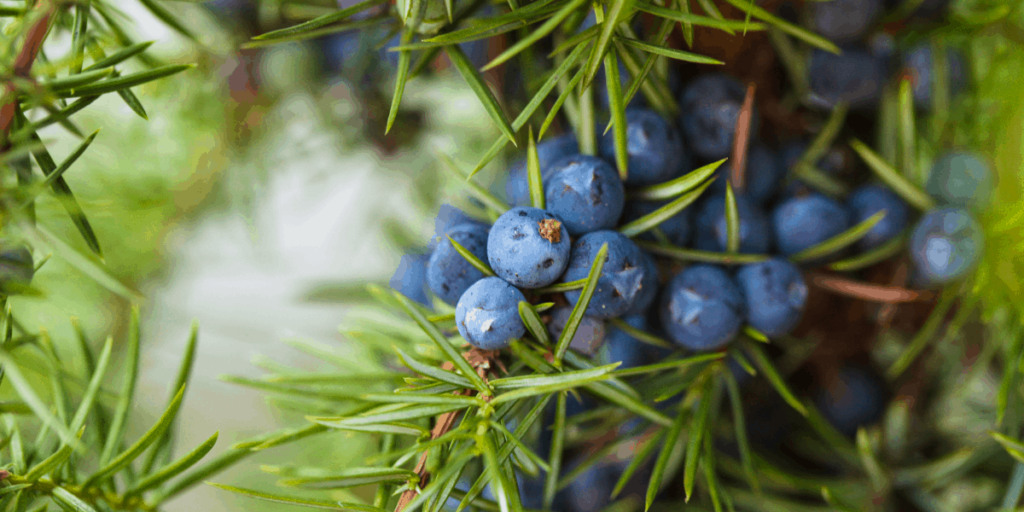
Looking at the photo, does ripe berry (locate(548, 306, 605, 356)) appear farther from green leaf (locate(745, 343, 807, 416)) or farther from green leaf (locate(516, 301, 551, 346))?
green leaf (locate(745, 343, 807, 416))

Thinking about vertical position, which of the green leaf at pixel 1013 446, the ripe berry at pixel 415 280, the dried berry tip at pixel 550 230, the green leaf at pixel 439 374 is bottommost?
the green leaf at pixel 1013 446

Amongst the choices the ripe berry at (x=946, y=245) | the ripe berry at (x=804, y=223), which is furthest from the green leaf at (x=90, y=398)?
the ripe berry at (x=946, y=245)

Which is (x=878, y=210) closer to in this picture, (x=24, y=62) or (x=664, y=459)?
(x=664, y=459)

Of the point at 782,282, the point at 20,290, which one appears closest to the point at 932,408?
the point at 782,282

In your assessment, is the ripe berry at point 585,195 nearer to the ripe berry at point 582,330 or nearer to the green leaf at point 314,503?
the ripe berry at point 582,330

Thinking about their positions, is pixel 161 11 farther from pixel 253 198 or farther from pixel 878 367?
pixel 878 367

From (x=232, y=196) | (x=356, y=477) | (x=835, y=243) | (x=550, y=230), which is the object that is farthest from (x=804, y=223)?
(x=232, y=196)

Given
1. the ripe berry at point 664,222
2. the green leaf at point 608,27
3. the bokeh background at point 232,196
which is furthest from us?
the bokeh background at point 232,196

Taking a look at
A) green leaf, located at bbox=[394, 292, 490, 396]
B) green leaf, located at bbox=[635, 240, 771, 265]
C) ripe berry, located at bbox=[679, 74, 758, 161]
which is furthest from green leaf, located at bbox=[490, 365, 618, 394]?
ripe berry, located at bbox=[679, 74, 758, 161]
